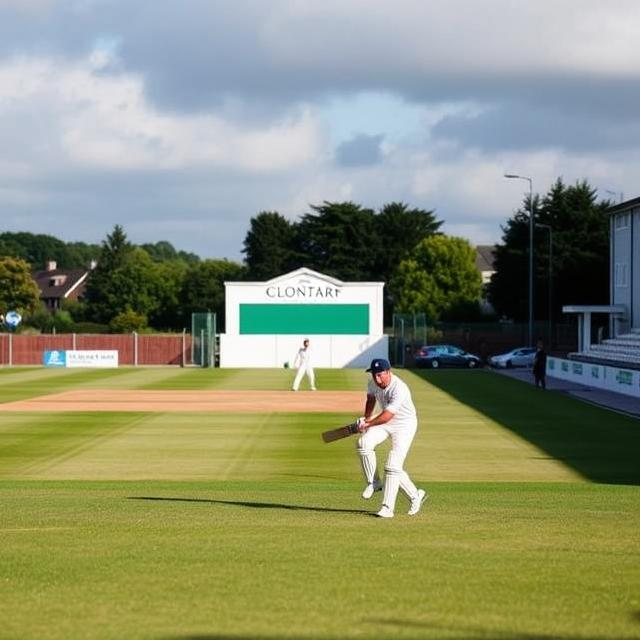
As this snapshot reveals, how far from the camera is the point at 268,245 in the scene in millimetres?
129875

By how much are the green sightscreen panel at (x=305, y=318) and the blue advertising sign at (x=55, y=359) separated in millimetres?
10360

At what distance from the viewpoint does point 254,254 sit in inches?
5167

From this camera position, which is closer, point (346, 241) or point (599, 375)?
point (599, 375)

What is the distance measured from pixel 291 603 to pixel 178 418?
2656 cm

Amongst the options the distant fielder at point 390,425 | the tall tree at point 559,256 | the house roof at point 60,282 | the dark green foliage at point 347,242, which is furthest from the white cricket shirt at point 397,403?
the house roof at point 60,282

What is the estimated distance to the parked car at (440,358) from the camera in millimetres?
75875

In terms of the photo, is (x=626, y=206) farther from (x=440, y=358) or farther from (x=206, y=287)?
(x=206, y=287)

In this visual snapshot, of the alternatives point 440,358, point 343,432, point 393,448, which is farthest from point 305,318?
point 393,448

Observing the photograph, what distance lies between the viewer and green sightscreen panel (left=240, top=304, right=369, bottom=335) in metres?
77.3

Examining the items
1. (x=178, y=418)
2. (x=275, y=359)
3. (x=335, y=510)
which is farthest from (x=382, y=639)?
(x=275, y=359)

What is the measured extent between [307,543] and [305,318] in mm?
65025

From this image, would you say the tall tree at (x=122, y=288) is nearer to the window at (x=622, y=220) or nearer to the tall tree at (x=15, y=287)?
the tall tree at (x=15, y=287)

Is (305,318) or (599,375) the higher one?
(305,318)

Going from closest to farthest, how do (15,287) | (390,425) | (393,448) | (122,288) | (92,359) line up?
(393,448) < (390,425) < (92,359) < (15,287) < (122,288)
